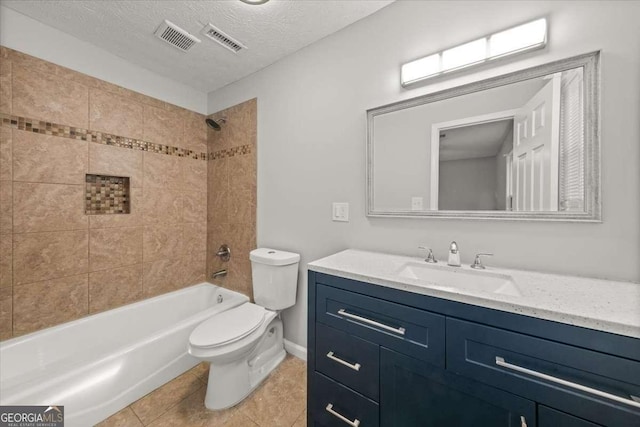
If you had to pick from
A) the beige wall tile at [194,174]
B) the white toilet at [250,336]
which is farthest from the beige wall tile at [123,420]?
the beige wall tile at [194,174]

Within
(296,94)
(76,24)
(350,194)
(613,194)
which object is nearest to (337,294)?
(350,194)

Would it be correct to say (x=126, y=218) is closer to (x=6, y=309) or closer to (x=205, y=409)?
(x=6, y=309)

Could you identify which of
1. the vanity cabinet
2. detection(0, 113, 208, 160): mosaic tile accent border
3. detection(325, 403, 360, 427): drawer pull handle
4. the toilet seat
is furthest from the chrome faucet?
detection(0, 113, 208, 160): mosaic tile accent border

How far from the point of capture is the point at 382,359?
0.93 m

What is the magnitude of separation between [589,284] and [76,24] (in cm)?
309

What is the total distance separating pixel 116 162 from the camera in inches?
75.9

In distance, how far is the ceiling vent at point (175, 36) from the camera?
158 cm

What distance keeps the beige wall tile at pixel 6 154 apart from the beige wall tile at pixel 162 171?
0.72m

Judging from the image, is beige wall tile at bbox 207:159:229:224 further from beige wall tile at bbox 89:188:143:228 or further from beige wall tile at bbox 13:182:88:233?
beige wall tile at bbox 13:182:88:233

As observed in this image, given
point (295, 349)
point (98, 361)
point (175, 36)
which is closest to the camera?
point (98, 361)

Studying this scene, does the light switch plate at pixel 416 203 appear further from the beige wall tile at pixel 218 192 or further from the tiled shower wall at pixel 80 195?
the tiled shower wall at pixel 80 195

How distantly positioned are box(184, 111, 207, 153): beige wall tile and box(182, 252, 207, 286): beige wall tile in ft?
3.61

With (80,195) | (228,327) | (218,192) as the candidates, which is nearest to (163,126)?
(218,192)

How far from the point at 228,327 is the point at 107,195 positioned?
59.0 inches
